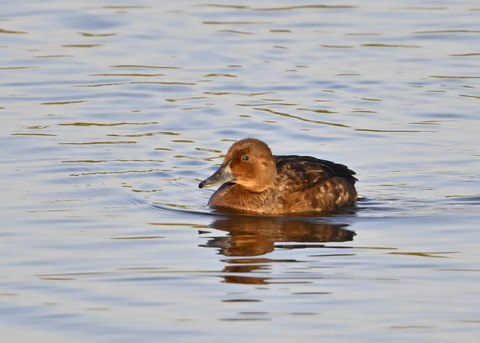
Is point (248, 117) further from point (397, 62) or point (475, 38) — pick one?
point (475, 38)

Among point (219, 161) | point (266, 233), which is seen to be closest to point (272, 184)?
point (266, 233)

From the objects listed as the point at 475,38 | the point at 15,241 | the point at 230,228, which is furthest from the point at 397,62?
the point at 15,241

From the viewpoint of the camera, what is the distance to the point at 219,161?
14.9 m

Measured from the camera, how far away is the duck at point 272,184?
42.6 feet

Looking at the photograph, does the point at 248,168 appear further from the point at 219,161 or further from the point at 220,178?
the point at 219,161

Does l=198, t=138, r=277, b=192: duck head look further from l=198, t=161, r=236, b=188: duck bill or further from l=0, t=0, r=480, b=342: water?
l=0, t=0, r=480, b=342: water

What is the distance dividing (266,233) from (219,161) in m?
3.07

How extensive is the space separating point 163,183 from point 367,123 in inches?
139

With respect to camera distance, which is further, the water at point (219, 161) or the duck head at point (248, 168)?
the duck head at point (248, 168)

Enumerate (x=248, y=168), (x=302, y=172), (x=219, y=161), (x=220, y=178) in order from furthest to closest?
(x=219, y=161) → (x=302, y=172) → (x=248, y=168) → (x=220, y=178)

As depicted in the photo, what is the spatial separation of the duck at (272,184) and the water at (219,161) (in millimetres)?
326

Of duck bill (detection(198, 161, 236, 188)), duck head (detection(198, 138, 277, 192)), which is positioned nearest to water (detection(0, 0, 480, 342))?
duck bill (detection(198, 161, 236, 188))

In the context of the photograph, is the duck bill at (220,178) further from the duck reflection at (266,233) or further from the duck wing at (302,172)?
the duck wing at (302,172)

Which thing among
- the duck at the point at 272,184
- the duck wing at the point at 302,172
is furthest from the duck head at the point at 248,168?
the duck wing at the point at 302,172
